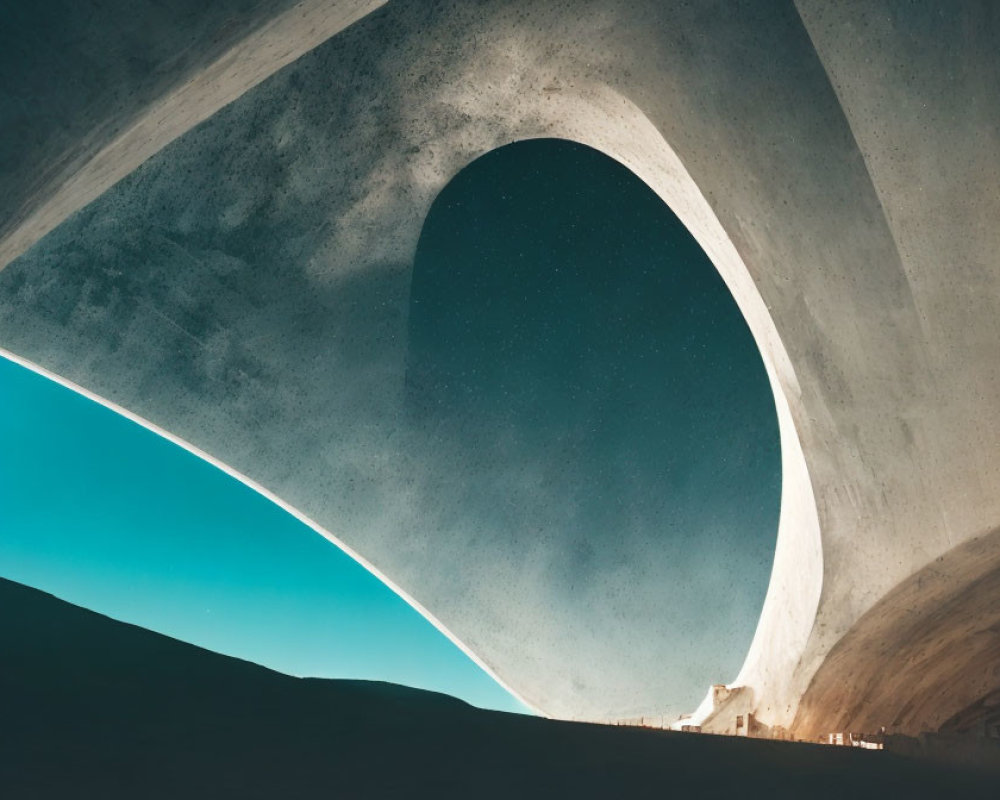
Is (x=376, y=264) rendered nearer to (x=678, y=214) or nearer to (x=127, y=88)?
(x=678, y=214)

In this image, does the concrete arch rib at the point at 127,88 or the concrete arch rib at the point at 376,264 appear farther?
the concrete arch rib at the point at 376,264

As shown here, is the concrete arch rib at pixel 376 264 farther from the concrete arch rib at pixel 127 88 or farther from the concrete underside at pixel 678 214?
the concrete arch rib at pixel 127 88

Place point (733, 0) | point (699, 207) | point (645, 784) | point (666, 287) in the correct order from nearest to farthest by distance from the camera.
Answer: point (645, 784) → point (733, 0) → point (699, 207) → point (666, 287)

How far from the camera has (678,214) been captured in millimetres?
8352

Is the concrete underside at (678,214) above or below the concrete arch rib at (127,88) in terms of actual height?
above

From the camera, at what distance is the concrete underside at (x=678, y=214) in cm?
615

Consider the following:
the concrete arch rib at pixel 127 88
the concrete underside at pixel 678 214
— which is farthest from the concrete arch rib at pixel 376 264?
the concrete arch rib at pixel 127 88

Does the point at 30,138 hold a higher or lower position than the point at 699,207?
lower

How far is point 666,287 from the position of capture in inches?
518

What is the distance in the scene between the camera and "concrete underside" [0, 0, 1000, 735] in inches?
242

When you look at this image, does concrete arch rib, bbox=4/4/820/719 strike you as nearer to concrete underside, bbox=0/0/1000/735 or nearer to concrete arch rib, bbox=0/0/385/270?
concrete underside, bbox=0/0/1000/735

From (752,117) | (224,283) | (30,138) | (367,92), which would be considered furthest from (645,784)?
(224,283)

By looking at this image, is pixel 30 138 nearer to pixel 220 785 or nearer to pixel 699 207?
pixel 220 785

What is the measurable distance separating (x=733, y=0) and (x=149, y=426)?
8048 mm
